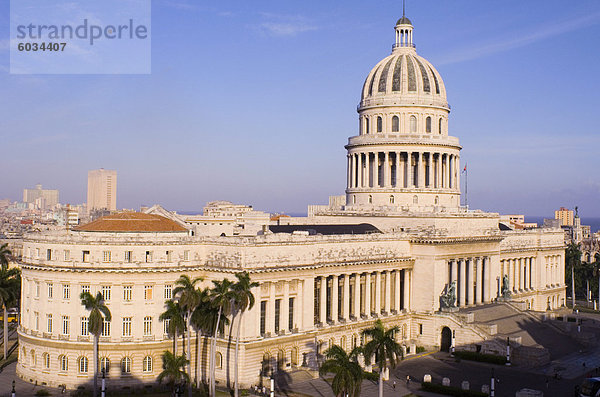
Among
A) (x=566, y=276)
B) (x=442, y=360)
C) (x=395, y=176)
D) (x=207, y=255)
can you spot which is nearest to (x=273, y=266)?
(x=207, y=255)

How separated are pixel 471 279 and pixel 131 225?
181 feet

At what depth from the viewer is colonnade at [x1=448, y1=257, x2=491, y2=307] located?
103 m

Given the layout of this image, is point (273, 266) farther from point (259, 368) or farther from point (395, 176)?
point (395, 176)

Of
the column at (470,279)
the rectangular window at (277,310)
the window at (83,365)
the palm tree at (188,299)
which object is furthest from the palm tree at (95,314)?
the column at (470,279)

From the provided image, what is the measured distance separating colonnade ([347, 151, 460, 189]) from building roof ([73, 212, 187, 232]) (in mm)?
45507

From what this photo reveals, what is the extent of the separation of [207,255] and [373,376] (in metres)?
23.1

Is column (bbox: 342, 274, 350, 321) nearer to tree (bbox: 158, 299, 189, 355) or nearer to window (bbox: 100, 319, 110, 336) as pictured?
tree (bbox: 158, 299, 189, 355)

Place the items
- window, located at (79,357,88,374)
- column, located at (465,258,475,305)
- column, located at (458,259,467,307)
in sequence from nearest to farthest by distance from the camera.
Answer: window, located at (79,357,88,374) → column, located at (458,259,467,307) → column, located at (465,258,475,305)

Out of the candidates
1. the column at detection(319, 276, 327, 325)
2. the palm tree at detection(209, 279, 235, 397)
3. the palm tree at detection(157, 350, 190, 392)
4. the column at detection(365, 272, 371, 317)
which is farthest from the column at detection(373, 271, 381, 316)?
the palm tree at detection(157, 350, 190, 392)

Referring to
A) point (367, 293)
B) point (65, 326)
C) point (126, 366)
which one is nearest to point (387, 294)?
point (367, 293)

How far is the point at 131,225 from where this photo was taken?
75875 mm

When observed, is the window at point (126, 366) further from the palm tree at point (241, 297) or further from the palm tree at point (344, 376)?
the palm tree at point (344, 376)

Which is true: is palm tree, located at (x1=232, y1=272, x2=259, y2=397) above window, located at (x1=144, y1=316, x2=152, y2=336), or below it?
above

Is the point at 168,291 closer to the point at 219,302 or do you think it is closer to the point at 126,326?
the point at 126,326
